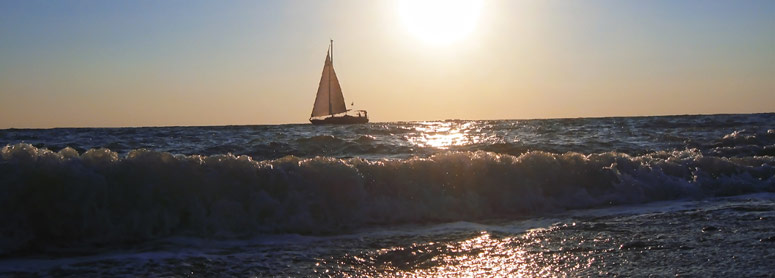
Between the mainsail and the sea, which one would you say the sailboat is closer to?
the mainsail

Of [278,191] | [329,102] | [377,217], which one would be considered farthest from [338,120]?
[377,217]

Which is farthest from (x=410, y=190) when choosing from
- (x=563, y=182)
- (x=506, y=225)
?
(x=563, y=182)

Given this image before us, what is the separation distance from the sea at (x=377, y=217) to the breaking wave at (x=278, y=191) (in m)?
0.02

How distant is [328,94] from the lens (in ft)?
189

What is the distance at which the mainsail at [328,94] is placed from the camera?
5756 centimetres

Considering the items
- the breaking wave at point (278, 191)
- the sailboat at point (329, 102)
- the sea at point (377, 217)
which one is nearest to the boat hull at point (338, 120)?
the sailboat at point (329, 102)

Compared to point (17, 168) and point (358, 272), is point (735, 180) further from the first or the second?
point (17, 168)

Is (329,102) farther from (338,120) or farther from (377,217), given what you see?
(377,217)

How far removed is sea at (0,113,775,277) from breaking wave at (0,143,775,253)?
2 cm

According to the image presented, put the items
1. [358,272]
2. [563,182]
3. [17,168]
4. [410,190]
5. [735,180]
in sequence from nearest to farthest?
[358,272], [17,168], [410,190], [563,182], [735,180]

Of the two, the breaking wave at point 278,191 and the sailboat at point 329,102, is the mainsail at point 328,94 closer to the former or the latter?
the sailboat at point 329,102

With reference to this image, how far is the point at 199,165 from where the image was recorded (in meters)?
7.75

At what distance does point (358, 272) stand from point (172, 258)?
1607 mm

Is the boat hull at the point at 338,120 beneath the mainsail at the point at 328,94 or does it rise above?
beneath
